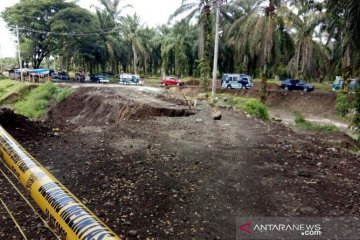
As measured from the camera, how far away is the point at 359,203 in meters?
5.45

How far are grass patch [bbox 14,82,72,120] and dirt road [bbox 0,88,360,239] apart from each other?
15.8 metres

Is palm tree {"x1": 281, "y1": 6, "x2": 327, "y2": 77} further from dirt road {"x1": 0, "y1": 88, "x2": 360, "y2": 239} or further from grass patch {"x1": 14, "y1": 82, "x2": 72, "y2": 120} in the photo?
grass patch {"x1": 14, "y1": 82, "x2": 72, "y2": 120}

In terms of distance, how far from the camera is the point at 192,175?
6.68 metres

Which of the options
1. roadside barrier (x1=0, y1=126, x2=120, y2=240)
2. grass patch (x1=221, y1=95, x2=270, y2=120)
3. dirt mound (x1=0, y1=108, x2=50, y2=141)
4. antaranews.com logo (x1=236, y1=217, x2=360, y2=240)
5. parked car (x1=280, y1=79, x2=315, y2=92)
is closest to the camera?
roadside barrier (x1=0, y1=126, x2=120, y2=240)

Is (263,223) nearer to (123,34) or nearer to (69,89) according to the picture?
(69,89)

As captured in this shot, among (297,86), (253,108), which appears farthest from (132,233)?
(297,86)

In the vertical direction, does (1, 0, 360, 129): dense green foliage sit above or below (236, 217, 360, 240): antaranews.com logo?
above

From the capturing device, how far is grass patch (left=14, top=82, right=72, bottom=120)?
24.6m

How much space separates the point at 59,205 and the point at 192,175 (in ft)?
17.1

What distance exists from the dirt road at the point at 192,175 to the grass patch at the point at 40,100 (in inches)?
623

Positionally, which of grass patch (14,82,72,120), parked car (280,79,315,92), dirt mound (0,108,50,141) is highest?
parked car (280,79,315,92)

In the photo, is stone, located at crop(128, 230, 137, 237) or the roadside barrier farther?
stone, located at crop(128, 230, 137, 237)

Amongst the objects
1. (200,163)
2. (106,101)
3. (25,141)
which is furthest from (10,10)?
(200,163)

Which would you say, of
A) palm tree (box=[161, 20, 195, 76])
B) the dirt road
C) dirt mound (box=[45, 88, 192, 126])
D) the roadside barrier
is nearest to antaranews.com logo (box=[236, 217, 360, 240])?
the dirt road
